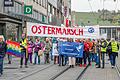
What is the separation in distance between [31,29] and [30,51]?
1.48 m

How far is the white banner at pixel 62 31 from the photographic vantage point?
25453mm

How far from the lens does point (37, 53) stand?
27.5 m

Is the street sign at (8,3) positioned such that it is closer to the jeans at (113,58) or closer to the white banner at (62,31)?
the white banner at (62,31)

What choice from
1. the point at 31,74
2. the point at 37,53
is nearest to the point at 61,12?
the point at 37,53

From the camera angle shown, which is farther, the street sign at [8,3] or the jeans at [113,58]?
the street sign at [8,3]

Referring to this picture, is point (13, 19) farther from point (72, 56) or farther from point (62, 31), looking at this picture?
point (72, 56)

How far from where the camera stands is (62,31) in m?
26.0

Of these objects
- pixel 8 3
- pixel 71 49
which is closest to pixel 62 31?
pixel 71 49

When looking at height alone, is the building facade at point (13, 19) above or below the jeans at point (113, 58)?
above

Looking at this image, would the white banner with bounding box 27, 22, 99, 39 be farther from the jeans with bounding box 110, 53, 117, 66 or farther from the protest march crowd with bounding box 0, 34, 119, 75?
the jeans with bounding box 110, 53, 117, 66

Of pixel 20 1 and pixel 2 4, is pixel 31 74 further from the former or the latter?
pixel 20 1

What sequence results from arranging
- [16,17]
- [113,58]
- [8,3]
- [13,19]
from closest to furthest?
[113,58] < [8,3] < [13,19] < [16,17]

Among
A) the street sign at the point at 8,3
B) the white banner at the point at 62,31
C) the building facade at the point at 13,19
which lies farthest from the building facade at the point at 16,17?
the white banner at the point at 62,31

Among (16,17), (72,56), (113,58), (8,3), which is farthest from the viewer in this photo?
(16,17)
